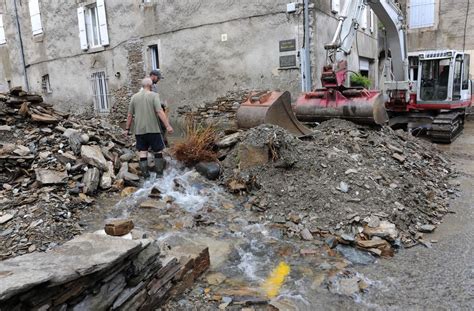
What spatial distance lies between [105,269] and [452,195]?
18.1 feet

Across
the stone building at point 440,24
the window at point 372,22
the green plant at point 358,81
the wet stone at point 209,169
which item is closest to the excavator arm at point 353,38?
the green plant at point 358,81

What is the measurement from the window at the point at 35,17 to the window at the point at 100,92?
11.2ft

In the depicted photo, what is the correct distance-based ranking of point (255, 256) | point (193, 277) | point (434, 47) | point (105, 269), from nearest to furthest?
1. point (105, 269)
2. point (193, 277)
3. point (255, 256)
4. point (434, 47)

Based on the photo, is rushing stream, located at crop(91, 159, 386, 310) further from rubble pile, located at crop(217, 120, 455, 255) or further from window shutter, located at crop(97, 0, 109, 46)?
window shutter, located at crop(97, 0, 109, 46)

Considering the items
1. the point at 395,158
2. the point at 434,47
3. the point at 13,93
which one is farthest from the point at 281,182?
the point at 434,47

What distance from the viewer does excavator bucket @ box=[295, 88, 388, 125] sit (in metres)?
7.33

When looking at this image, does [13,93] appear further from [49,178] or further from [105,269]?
[105,269]

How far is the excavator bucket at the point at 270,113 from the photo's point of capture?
6.90 m

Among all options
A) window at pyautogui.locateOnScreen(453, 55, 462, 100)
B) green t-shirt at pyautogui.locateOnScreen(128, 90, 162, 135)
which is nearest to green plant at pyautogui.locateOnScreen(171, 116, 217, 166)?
green t-shirt at pyautogui.locateOnScreen(128, 90, 162, 135)

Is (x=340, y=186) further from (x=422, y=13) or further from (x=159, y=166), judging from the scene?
(x=422, y=13)

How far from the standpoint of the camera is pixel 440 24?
57.9ft

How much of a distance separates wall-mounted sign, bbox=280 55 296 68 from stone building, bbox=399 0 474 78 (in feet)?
37.3

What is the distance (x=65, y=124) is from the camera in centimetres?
676

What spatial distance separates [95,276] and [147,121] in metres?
3.50
